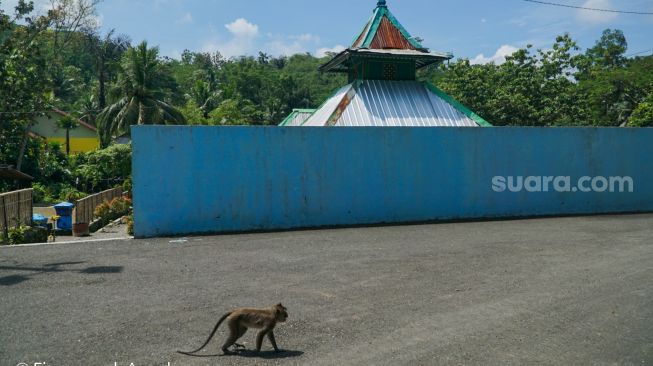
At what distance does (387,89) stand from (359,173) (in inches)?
214

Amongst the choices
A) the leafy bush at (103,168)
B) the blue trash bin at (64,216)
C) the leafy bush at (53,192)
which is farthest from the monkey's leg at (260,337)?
the leafy bush at (103,168)

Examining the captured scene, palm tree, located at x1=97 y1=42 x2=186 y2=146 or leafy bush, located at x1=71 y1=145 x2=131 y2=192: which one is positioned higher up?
palm tree, located at x1=97 y1=42 x2=186 y2=146

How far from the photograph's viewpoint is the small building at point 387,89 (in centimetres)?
1673

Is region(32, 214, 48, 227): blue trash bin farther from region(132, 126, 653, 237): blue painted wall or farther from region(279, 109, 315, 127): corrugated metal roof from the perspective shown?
region(279, 109, 315, 127): corrugated metal roof

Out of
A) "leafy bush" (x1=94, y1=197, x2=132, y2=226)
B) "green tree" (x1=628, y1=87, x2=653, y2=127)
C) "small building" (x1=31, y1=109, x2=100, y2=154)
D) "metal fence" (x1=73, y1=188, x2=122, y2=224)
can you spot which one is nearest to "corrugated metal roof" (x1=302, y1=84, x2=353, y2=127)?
"metal fence" (x1=73, y1=188, x2=122, y2=224)

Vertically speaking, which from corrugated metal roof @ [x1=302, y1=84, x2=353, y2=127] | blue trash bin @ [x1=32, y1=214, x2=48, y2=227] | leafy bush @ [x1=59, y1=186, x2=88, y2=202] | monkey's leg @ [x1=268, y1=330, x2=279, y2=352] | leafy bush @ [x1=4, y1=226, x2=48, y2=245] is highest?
corrugated metal roof @ [x1=302, y1=84, x2=353, y2=127]

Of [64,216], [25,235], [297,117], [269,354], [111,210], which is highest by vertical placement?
[297,117]

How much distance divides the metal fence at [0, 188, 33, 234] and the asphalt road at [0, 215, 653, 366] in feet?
12.7

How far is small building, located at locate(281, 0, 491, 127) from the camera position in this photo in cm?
1673

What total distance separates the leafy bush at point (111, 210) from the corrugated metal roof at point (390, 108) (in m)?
8.74

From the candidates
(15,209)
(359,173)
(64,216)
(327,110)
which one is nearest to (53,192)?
(64,216)

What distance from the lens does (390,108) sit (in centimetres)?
1712

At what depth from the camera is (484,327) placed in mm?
5758

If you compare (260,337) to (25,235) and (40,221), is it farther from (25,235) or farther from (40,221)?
(40,221)
